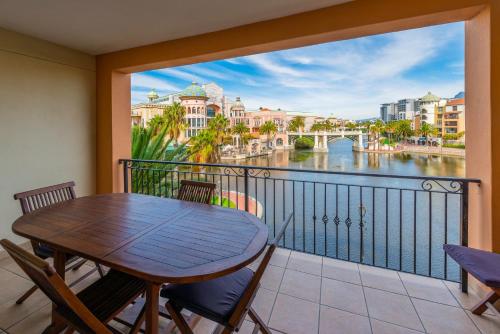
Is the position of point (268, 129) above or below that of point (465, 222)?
above

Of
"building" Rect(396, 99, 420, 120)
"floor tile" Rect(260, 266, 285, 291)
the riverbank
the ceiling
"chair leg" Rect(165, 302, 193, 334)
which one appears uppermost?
the ceiling

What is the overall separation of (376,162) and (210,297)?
3603 mm

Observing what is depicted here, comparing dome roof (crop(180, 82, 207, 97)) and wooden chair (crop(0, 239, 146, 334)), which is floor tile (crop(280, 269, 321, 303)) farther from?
dome roof (crop(180, 82, 207, 97))

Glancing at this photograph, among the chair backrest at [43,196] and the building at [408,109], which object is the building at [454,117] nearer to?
the building at [408,109]

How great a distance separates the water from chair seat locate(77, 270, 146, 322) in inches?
63.2

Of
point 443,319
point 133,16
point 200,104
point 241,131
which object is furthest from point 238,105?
point 443,319

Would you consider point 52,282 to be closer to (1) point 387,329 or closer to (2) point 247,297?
(2) point 247,297

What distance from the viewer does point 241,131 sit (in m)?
12.7

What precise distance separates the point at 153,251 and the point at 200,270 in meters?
0.35

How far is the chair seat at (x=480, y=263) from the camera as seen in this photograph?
1.50 metres

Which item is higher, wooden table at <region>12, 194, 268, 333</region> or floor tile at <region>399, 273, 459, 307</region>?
wooden table at <region>12, 194, 268, 333</region>

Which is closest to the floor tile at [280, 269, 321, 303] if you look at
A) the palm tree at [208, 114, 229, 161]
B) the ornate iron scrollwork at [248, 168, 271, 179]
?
the ornate iron scrollwork at [248, 168, 271, 179]

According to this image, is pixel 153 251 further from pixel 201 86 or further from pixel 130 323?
pixel 201 86

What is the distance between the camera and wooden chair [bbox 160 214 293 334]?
4.01 ft
